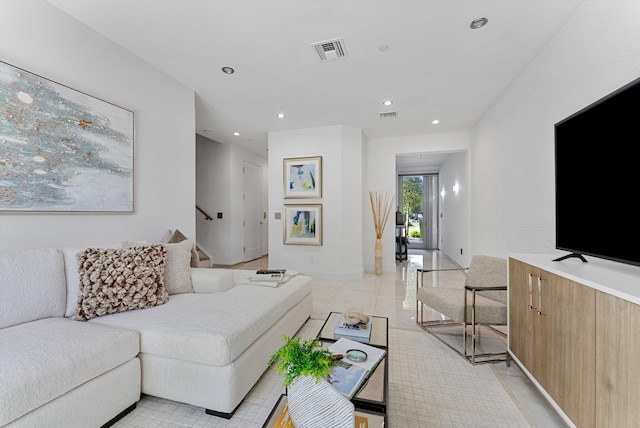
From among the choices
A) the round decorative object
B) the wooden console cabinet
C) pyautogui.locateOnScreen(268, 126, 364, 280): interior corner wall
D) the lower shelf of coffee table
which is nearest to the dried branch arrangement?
pyautogui.locateOnScreen(268, 126, 364, 280): interior corner wall

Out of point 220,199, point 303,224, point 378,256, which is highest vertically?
point 220,199

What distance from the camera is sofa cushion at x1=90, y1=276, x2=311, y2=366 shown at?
142 centimetres

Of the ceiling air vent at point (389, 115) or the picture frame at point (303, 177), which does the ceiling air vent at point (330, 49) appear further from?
the picture frame at point (303, 177)

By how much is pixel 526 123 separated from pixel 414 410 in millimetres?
2820

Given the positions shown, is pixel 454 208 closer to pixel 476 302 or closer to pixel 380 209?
pixel 380 209

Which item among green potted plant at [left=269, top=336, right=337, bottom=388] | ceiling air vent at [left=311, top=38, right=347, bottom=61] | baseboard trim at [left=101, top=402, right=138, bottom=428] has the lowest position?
baseboard trim at [left=101, top=402, right=138, bottom=428]

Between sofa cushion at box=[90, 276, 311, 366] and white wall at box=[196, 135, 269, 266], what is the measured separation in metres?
3.64

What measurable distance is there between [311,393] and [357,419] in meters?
0.29

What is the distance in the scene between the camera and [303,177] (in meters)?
4.68

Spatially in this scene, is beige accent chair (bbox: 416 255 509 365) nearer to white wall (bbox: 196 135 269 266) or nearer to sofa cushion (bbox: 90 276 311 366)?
sofa cushion (bbox: 90 276 311 366)

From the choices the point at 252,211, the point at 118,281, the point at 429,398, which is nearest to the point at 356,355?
the point at 429,398

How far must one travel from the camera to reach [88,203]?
2.12 meters

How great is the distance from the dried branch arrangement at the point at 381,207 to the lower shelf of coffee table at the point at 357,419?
4.24 meters

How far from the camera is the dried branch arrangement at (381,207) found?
517 cm
